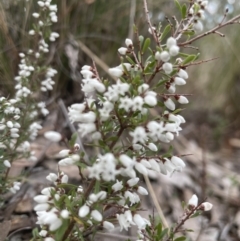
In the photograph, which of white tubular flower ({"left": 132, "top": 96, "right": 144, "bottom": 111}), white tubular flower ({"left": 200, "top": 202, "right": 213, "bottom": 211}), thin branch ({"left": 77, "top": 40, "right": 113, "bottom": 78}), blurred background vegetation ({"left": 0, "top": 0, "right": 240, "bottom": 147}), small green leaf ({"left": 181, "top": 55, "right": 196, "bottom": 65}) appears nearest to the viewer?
white tubular flower ({"left": 132, "top": 96, "right": 144, "bottom": 111})

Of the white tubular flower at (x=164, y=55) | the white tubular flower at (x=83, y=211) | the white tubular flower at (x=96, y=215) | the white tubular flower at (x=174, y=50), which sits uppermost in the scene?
the white tubular flower at (x=174, y=50)

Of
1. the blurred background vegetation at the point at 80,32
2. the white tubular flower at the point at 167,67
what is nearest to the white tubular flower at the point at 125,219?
the white tubular flower at the point at 167,67

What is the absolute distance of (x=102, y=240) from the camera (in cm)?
268

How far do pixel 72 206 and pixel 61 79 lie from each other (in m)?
2.66

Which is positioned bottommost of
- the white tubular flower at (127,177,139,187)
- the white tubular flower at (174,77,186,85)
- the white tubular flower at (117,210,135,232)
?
the white tubular flower at (117,210,135,232)

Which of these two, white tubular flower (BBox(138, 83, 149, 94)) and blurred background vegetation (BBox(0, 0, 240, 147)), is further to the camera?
blurred background vegetation (BBox(0, 0, 240, 147))

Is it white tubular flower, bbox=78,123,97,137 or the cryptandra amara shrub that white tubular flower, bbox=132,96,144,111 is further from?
white tubular flower, bbox=78,123,97,137

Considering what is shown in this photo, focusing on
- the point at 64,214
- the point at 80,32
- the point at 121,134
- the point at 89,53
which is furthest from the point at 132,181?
the point at 80,32

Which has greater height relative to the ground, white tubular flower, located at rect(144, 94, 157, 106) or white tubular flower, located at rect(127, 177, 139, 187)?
white tubular flower, located at rect(144, 94, 157, 106)

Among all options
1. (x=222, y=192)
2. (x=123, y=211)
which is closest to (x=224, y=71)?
(x=222, y=192)

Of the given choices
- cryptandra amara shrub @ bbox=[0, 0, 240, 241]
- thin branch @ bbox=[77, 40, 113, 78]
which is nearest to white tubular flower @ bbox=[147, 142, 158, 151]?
cryptandra amara shrub @ bbox=[0, 0, 240, 241]

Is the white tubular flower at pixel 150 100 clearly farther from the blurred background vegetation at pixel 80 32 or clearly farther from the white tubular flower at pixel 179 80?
the blurred background vegetation at pixel 80 32

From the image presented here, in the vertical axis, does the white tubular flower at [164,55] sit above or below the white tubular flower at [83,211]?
above

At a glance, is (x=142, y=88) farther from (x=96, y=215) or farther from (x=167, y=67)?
(x=96, y=215)
